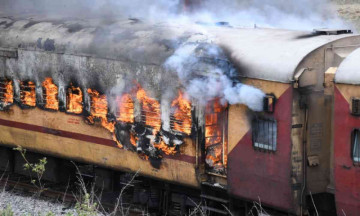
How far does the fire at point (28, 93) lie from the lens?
43.4 ft

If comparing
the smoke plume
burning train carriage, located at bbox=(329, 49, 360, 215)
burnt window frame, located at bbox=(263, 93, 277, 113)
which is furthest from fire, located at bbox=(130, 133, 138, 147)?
burning train carriage, located at bbox=(329, 49, 360, 215)

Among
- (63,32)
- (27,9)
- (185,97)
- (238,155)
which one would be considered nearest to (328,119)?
(238,155)

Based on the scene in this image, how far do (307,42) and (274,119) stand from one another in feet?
3.68

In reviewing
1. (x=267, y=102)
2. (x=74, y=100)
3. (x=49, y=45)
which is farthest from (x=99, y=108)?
(x=267, y=102)

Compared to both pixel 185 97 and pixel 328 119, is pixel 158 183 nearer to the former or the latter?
pixel 185 97

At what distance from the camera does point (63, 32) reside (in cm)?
1301

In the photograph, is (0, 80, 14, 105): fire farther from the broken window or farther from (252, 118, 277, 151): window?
(252, 118, 277, 151): window

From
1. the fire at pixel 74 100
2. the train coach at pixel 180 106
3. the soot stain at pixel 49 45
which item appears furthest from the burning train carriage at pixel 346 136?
the soot stain at pixel 49 45

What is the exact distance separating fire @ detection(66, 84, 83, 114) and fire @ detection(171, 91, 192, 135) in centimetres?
227

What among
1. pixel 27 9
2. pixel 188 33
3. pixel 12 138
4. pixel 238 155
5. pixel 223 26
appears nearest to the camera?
pixel 238 155

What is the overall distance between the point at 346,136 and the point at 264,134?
1230 millimetres

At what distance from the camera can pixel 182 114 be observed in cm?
1072

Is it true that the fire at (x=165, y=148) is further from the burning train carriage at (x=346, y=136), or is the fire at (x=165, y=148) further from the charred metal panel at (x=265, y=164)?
the burning train carriage at (x=346, y=136)

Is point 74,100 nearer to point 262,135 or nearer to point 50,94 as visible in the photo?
point 50,94
